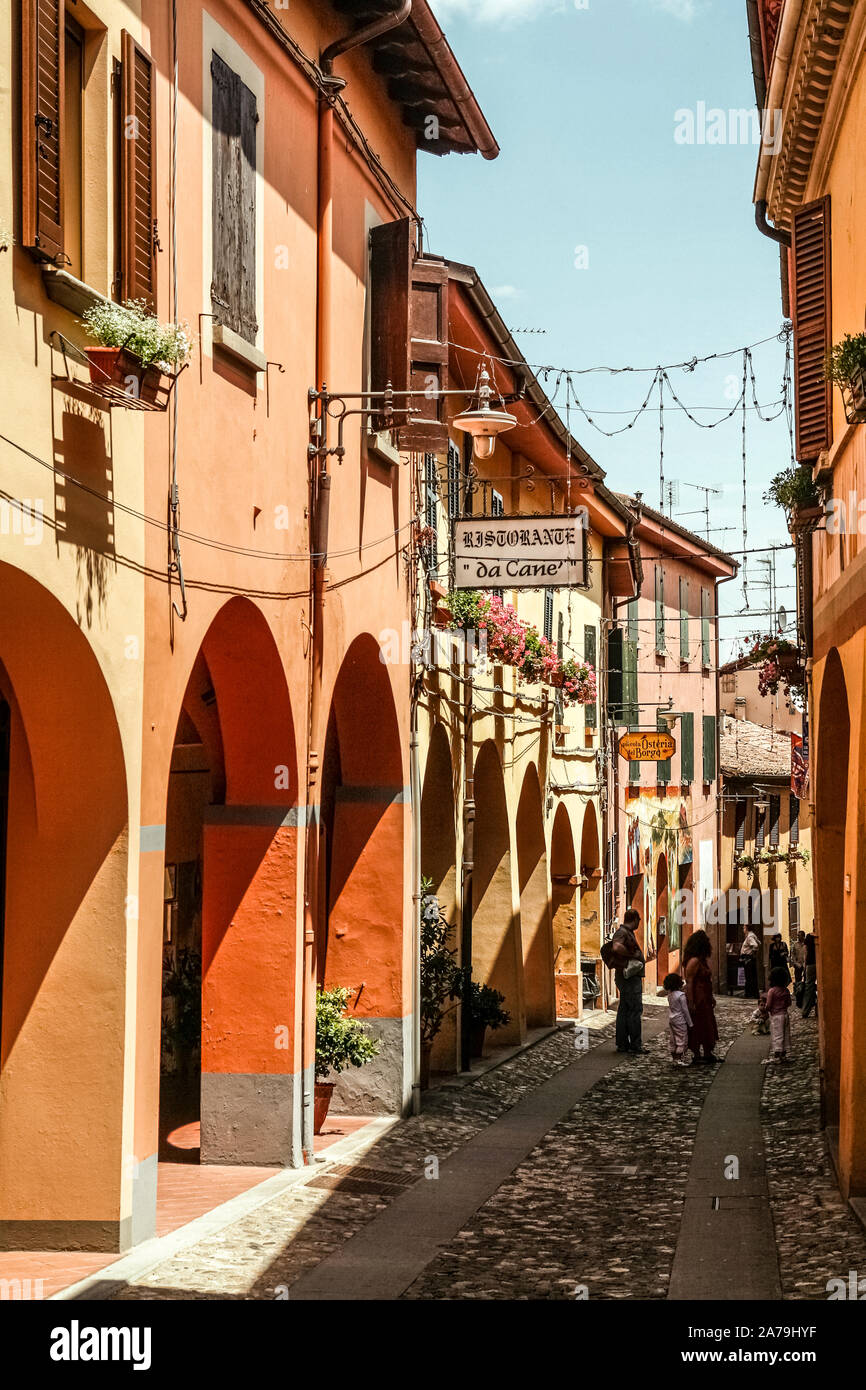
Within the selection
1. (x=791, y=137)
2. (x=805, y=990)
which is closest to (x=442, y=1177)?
(x=791, y=137)

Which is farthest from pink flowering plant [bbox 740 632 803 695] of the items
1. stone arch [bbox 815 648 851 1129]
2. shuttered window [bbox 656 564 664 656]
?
shuttered window [bbox 656 564 664 656]

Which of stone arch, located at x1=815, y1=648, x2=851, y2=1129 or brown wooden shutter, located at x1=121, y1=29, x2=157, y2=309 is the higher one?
brown wooden shutter, located at x1=121, y1=29, x2=157, y2=309

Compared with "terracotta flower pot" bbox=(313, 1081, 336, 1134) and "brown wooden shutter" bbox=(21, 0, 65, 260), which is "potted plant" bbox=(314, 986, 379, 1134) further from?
"brown wooden shutter" bbox=(21, 0, 65, 260)

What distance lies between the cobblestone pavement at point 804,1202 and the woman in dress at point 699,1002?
2379mm

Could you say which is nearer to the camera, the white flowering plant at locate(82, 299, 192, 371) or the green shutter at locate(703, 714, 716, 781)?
the white flowering plant at locate(82, 299, 192, 371)

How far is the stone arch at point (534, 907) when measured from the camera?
23.1 meters

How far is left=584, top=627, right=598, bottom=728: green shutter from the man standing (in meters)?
6.92

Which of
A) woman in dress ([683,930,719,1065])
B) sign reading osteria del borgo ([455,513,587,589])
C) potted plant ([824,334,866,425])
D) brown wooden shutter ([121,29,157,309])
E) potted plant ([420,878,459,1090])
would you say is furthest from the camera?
woman in dress ([683,930,719,1065])

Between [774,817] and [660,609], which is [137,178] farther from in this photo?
[774,817]

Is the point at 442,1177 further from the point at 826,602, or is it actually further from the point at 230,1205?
the point at 826,602

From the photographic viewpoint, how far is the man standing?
21000 mm

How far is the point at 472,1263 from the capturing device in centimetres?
949

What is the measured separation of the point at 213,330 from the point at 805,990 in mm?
20491

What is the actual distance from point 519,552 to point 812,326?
3485 mm
